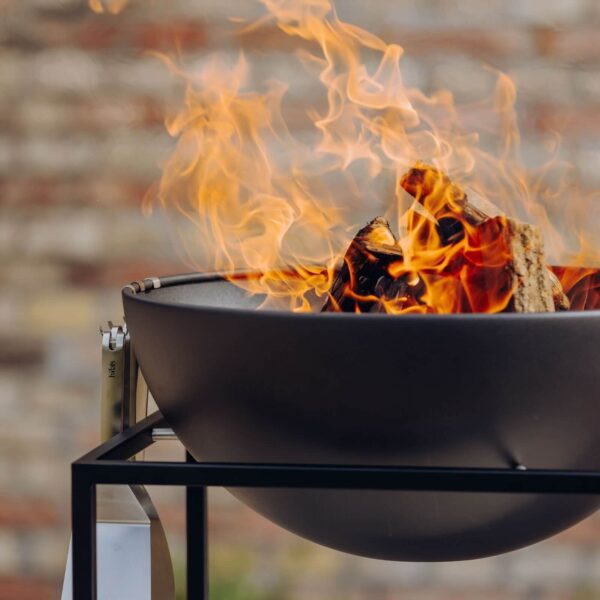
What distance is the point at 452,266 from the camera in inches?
39.6

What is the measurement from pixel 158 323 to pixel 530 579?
53.7 inches

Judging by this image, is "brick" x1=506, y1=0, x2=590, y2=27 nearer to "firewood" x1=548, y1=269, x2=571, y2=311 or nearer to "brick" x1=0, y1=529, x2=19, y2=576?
"firewood" x1=548, y1=269, x2=571, y2=311

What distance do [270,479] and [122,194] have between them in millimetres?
1268

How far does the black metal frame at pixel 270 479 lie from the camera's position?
0.76m

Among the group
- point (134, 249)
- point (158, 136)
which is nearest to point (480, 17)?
point (158, 136)

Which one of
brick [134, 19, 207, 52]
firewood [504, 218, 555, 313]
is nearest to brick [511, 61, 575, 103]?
brick [134, 19, 207, 52]

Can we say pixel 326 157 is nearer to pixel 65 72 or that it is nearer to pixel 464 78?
pixel 464 78

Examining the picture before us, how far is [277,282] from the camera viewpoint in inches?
47.6

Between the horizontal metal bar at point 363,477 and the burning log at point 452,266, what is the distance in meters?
0.21

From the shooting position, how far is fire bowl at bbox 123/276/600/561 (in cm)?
76

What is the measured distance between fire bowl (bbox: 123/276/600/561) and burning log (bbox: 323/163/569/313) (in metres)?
0.17

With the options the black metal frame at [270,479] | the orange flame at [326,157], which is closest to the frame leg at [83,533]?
the black metal frame at [270,479]

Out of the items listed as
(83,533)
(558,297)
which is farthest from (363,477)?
(558,297)

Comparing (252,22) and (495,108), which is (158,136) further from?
(495,108)
